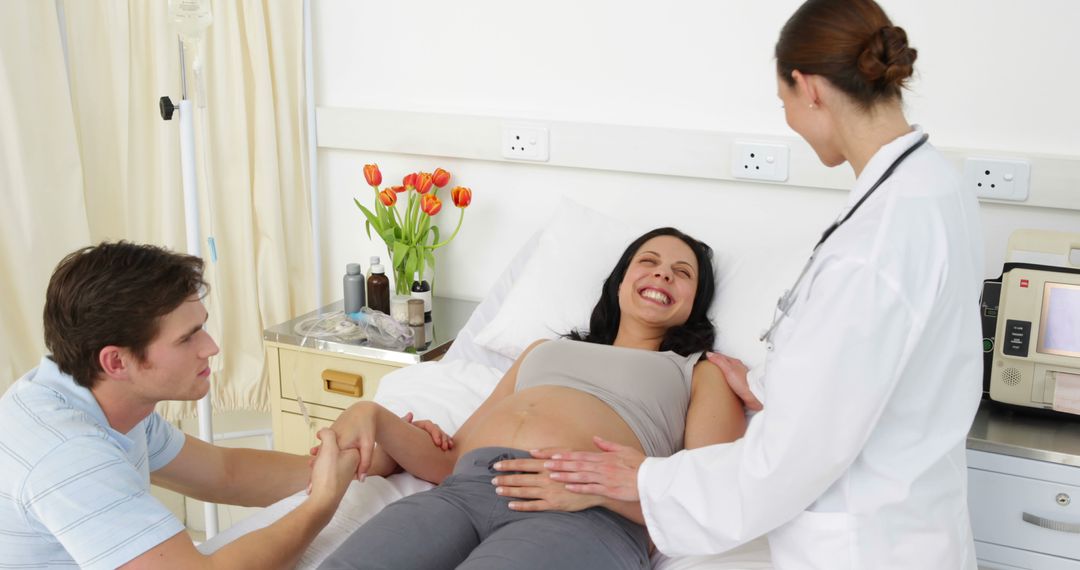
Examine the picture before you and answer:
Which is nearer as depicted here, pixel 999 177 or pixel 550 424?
pixel 550 424

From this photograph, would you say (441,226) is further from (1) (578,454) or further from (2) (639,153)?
(1) (578,454)

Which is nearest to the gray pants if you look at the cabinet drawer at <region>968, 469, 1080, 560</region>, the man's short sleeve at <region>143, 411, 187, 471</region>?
the man's short sleeve at <region>143, 411, 187, 471</region>

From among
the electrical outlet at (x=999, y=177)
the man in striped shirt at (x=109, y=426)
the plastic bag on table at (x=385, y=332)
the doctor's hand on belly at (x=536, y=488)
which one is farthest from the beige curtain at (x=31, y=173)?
the electrical outlet at (x=999, y=177)

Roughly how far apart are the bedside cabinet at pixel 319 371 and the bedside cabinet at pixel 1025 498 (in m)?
1.34

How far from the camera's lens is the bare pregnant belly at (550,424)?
1.87 meters

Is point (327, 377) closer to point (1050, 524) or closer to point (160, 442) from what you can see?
point (160, 442)

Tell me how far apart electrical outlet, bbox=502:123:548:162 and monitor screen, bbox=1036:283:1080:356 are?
4.29 ft

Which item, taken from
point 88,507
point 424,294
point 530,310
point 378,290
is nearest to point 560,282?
point 530,310

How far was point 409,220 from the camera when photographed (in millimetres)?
2762

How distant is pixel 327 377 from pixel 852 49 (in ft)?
5.61

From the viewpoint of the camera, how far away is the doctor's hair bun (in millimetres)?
1375

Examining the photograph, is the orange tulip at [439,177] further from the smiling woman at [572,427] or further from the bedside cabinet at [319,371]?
the smiling woman at [572,427]

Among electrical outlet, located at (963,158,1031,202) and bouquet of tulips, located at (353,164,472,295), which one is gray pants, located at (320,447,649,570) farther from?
electrical outlet, located at (963,158,1031,202)

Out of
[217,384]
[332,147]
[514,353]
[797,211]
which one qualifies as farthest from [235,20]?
[797,211]
